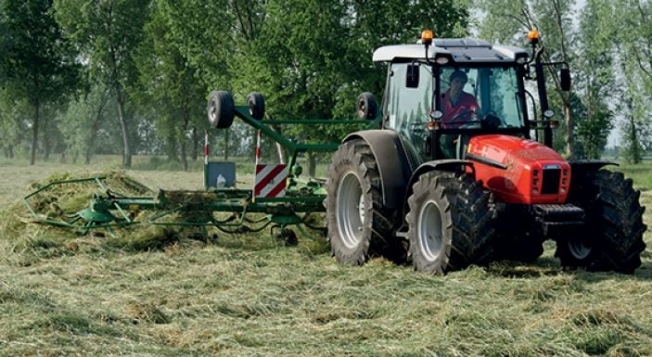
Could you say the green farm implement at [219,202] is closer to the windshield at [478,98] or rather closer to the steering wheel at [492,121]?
the windshield at [478,98]

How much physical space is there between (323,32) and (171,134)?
26.0m

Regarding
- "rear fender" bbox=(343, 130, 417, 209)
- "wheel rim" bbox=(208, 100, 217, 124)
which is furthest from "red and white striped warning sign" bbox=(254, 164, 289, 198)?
"rear fender" bbox=(343, 130, 417, 209)

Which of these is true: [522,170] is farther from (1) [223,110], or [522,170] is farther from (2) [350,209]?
(1) [223,110]

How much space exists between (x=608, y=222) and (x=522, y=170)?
1030mm

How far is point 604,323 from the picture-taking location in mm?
7090

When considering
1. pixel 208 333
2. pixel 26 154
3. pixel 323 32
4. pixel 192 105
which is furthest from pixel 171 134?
pixel 208 333

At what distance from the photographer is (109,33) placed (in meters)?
54.7

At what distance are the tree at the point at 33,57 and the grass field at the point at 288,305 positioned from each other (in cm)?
4001

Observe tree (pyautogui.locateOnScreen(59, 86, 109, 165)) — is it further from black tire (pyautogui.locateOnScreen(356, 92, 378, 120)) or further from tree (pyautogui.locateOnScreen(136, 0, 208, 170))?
black tire (pyautogui.locateOnScreen(356, 92, 378, 120))

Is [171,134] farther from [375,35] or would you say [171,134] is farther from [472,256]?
[472,256]

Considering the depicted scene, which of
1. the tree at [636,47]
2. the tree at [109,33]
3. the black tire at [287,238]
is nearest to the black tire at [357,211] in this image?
the black tire at [287,238]

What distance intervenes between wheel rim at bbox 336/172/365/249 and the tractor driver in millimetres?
1406

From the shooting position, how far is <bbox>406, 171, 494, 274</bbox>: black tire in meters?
9.67

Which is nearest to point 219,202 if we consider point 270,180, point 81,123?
point 270,180
